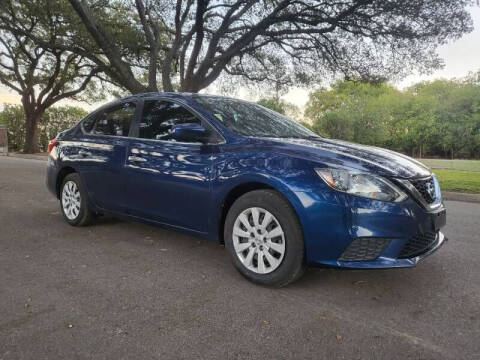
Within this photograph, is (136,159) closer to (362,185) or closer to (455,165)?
(362,185)

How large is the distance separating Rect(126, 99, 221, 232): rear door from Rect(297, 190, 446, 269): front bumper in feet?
3.15

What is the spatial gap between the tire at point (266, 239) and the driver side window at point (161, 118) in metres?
1.02

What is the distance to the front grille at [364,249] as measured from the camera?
2.73 m

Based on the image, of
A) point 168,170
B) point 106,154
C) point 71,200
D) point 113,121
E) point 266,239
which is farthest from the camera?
point 71,200

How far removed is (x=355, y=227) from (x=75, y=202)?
3455 mm

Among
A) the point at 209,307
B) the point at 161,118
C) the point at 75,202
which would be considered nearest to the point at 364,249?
the point at 209,307

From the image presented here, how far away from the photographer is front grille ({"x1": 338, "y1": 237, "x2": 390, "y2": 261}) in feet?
8.96

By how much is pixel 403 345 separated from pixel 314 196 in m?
1.05

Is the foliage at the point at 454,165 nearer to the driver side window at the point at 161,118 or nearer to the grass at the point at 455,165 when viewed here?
the grass at the point at 455,165

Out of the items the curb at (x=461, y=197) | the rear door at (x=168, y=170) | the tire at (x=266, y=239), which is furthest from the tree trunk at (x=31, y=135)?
the tire at (x=266, y=239)

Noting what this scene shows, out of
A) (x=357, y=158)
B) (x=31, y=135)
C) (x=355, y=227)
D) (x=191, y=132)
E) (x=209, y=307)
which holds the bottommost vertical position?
(x=209, y=307)

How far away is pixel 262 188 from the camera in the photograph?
308 centimetres

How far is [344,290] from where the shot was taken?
3.02m

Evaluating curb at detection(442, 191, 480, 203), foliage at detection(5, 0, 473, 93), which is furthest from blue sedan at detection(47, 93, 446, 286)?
foliage at detection(5, 0, 473, 93)
